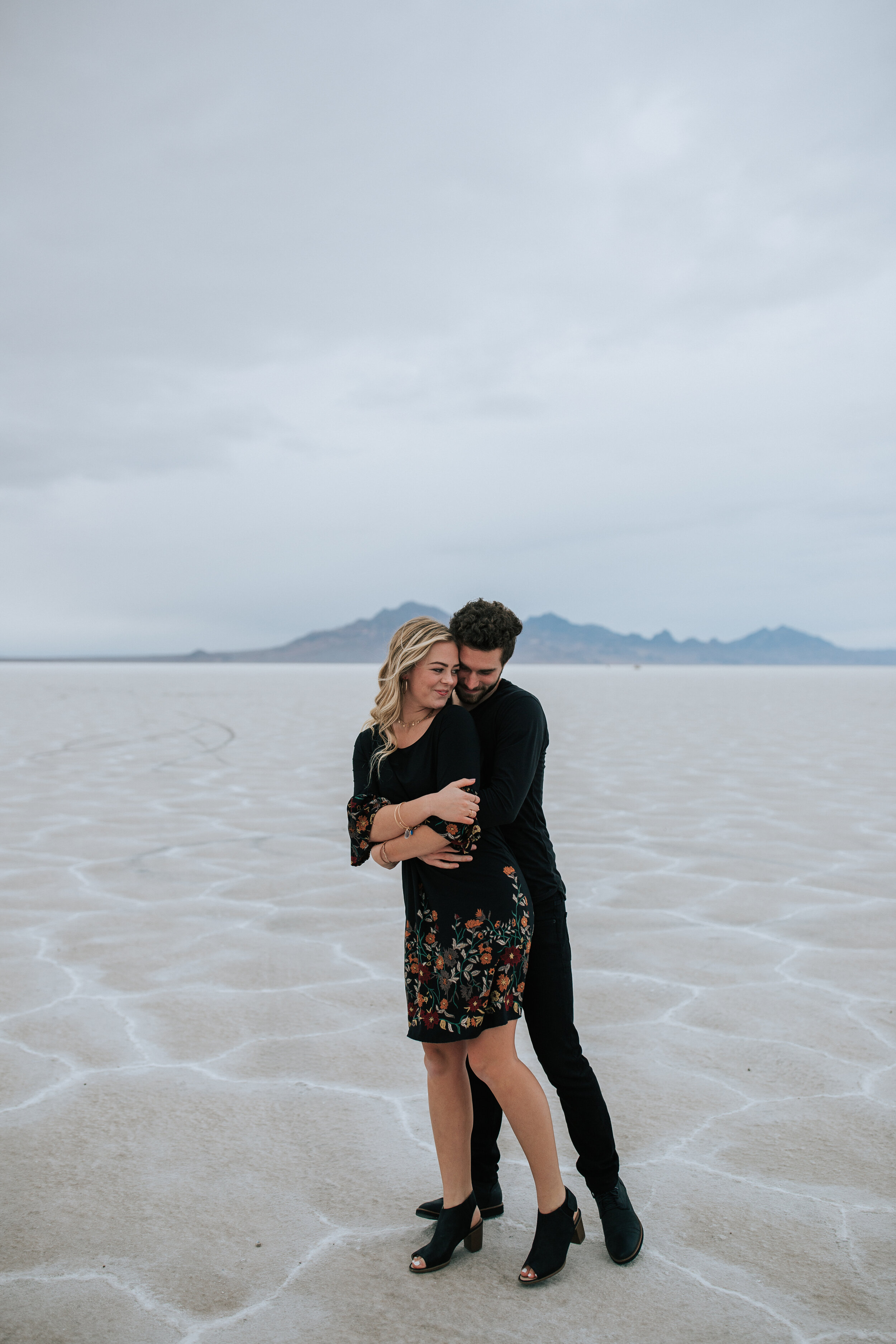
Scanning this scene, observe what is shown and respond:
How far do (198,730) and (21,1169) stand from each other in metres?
14.2

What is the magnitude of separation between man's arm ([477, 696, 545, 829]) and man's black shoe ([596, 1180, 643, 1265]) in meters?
0.93

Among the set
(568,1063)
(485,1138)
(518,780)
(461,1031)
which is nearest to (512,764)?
(518,780)

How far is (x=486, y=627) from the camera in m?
2.14

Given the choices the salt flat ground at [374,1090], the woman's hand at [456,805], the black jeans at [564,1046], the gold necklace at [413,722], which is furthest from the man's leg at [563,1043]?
the gold necklace at [413,722]

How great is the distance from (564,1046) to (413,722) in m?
0.83

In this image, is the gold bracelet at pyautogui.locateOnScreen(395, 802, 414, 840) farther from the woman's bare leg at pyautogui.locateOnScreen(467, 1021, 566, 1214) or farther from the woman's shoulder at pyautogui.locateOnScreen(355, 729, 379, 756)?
the woman's bare leg at pyautogui.locateOnScreen(467, 1021, 566, 1214)

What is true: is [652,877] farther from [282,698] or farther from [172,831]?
[282,698]

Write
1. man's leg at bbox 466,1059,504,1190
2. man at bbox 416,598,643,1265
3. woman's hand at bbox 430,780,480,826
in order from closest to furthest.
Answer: woman's hand at bbox 430,780,480,826
man at bbox 416,598,643,1265
man's leg at bbox 466,1059,504,1190

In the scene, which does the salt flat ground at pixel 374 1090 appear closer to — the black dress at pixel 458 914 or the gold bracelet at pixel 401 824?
the black dress at pixel 458 914

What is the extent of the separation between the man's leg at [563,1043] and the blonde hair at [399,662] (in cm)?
57

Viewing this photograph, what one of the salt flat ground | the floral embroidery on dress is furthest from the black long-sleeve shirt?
the salt flat ground

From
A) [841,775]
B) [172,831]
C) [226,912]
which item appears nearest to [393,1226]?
[226,912]

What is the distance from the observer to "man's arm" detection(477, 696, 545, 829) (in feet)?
6.95

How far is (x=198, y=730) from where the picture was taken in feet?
53.8
